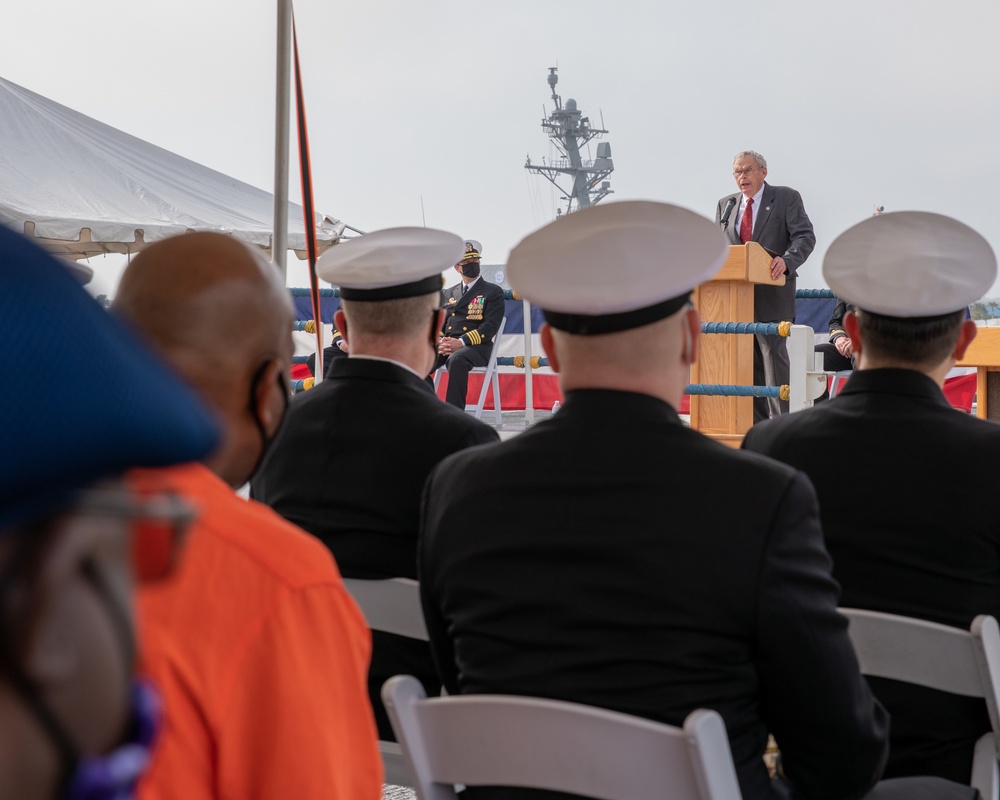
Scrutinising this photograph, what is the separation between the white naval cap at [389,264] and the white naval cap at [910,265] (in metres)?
0.88

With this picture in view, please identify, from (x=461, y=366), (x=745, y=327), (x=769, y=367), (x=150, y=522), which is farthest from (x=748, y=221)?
(x=150, y=522)

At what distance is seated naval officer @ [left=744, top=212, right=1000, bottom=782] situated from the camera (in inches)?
72.2

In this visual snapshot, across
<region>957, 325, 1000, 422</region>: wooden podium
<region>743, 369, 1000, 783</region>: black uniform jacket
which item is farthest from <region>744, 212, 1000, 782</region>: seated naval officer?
<region>957, 325, 1000, 422</region>: wooden podium

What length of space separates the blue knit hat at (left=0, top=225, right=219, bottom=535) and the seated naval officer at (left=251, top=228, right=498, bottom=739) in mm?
1806

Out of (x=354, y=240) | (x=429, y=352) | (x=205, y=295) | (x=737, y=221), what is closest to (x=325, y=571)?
(x=205, y=295)

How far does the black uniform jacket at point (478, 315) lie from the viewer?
29.5 ft

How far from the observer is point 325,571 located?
958 mm

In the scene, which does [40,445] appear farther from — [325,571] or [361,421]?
[361,421]

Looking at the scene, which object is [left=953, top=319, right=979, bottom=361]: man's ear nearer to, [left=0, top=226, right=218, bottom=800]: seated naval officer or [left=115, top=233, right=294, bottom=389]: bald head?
[left=115, top=233, right=294, bottom=389]: bald head

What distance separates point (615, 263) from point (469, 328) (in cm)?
751

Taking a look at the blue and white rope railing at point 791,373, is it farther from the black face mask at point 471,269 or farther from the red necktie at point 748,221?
the black face mask at point 471,269

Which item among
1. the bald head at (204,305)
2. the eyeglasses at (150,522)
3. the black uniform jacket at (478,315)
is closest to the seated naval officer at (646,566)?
the bald head at (204,305)

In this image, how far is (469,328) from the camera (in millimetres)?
9102

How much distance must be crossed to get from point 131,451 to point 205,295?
870mm
